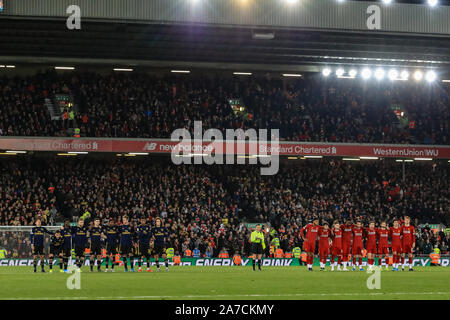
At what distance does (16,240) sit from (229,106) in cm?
1764

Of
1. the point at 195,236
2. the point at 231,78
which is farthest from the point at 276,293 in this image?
the point at 231,78

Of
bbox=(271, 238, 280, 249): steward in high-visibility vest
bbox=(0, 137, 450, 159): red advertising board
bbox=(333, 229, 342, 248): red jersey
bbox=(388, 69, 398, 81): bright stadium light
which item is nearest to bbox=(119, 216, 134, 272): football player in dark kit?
bbox=(333, 229, 342, 248): red jersey

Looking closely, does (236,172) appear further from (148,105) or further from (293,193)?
(148,105)

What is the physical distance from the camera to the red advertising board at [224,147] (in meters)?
39.6

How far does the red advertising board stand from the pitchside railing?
285 inches

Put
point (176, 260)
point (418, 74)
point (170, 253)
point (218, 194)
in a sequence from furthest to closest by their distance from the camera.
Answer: point (418, 74)
point (218, 194)
point (170, 253)
point (176, 260)

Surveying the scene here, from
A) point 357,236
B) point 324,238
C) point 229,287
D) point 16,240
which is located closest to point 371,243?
point 357,236

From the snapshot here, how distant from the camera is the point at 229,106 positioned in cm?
4584

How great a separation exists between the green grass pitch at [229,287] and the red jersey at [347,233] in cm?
259

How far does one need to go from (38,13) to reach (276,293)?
65.2 feet

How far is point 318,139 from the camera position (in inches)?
1738

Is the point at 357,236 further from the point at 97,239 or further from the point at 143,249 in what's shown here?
the point at 97,239

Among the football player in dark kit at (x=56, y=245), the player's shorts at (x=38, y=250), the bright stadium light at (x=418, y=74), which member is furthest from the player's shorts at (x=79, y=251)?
the bright stadium light at (x=418, y=74)

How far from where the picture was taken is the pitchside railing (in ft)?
108
